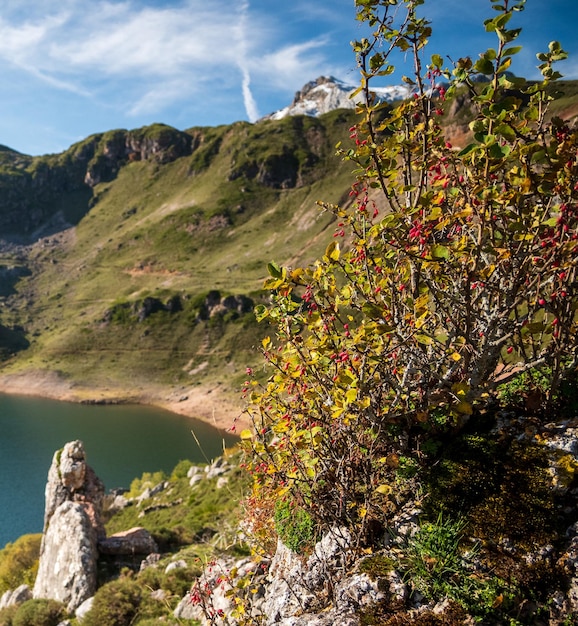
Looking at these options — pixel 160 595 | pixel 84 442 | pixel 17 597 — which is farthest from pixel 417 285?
pixel 84 442

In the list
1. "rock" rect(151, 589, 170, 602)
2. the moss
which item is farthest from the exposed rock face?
the moss

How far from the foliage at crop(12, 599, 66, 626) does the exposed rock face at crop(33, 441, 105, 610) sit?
1.77 ft

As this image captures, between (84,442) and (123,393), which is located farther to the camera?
(123,393)

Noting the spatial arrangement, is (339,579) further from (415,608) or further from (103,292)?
(103,292)

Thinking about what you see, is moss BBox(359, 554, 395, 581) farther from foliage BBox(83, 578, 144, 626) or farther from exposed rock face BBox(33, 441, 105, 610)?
exposed rock face BBox(33, 441, 105, 610)

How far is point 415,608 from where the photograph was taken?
15.3ft

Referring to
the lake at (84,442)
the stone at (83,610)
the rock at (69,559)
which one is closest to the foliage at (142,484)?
the lake at (84,442)

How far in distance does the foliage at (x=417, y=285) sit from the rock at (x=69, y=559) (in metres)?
16.1

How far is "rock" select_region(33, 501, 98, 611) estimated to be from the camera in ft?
57.5

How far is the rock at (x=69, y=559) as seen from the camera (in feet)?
57.5

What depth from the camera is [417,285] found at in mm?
5516

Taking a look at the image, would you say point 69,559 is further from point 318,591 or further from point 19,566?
point 318,591

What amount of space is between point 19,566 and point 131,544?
13.6m

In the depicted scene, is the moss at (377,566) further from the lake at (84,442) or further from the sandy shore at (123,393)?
the sandy shore at (123,393)
